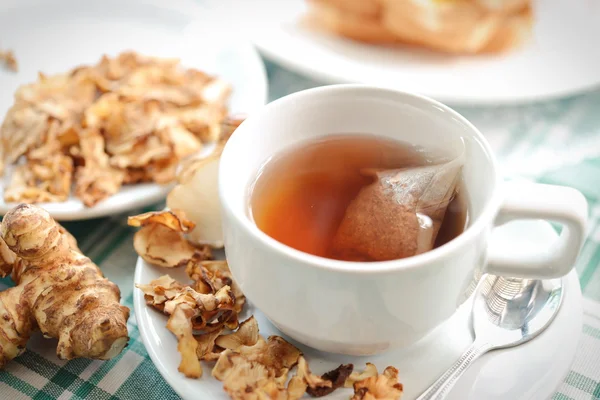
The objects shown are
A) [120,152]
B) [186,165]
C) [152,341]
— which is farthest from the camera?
[120,152]

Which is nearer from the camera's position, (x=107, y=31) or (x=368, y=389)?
(x=368, y=389)

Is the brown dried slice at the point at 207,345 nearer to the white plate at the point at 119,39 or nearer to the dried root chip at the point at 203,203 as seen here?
the dried root chip at the point at 203,203

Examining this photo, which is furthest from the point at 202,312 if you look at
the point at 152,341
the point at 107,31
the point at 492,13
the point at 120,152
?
the point at 492,13

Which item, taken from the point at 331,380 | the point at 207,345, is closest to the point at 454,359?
the point at 331,380

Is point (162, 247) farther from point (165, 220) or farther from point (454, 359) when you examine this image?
point (454, 359)

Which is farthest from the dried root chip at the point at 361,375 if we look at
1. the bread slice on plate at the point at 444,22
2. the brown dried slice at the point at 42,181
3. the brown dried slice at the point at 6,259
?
the bread slice on plate at the point at 444,22

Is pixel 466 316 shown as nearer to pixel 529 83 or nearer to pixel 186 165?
pixel 186 165

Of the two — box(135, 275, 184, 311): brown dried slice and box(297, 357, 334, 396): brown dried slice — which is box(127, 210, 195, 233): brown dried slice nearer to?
box(135, 275, 184, 311): brown dried slice
